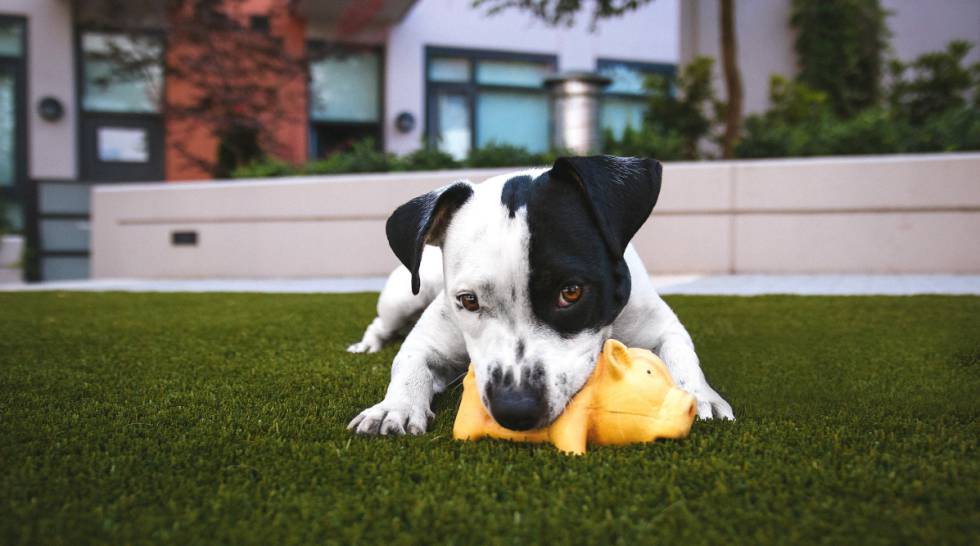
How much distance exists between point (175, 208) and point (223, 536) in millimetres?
9429

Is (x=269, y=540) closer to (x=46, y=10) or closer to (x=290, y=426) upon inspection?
(x=290, y=426)

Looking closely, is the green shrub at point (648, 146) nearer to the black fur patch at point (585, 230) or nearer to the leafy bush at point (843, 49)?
the leafy bush at point (843, 49)

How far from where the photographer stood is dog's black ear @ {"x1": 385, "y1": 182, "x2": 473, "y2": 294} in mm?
2510

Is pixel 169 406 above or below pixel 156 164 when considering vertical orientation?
below

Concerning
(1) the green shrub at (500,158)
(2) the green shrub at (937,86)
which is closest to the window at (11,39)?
(1) the green shrub at (500,158)

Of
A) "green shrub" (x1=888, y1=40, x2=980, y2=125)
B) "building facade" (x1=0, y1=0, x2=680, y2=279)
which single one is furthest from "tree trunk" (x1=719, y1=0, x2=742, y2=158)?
"green shrub" (x1=888, y1=40, x2=980, y2=125)

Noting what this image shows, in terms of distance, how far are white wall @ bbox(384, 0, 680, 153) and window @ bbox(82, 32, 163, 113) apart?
4593mm

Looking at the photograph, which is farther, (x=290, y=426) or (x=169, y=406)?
(x=169, y=406)

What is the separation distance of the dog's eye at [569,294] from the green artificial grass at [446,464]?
463mm

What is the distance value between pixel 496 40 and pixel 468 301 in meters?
15.2

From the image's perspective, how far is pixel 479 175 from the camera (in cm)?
855

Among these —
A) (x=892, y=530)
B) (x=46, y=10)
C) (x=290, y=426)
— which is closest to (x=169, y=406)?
(x=290, y=426)

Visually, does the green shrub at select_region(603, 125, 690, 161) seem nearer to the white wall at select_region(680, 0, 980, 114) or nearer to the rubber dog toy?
the white wall at select_region(680, 0, 980, 114)

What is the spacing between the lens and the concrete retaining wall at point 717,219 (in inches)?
300
